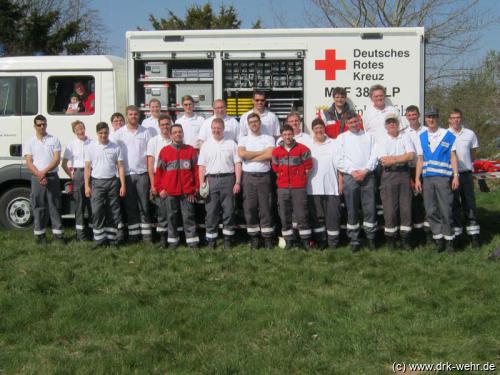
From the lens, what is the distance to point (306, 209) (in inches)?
332

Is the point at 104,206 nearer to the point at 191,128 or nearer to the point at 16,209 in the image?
the point at 191,128

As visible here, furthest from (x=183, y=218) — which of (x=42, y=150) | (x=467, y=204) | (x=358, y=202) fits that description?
(x=467, y=204)

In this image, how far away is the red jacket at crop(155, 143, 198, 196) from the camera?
8523mm

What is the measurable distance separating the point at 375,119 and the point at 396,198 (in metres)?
1.19

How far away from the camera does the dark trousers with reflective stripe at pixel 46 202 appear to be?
28.8 feet

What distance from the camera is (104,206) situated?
873cm

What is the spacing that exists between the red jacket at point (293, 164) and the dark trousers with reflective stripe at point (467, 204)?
2.07 meters

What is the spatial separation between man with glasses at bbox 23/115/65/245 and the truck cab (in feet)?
2.01

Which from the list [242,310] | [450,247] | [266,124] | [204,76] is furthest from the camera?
[204,76]

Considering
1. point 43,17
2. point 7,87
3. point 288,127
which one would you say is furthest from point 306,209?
point 43,17

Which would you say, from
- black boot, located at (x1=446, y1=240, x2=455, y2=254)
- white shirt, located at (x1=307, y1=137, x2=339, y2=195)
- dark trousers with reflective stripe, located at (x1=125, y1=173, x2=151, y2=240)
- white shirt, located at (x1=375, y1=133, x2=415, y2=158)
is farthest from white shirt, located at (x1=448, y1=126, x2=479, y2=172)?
dark trousers with reflective stripe, located at (x1=125, y1=173, x2=151, y2=240)

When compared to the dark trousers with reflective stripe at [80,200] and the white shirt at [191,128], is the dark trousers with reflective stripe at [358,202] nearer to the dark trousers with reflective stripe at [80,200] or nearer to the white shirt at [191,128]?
the white shirt at [191,128]

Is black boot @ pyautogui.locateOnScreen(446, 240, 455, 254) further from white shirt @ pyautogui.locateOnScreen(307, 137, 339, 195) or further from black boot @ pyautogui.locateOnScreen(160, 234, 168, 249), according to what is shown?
black boot @ pyautogui.locateOnScreen(160, 234, 168, 249)

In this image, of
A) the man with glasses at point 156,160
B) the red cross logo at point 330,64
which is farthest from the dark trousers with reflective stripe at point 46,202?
the red cross logo at point 330,64
